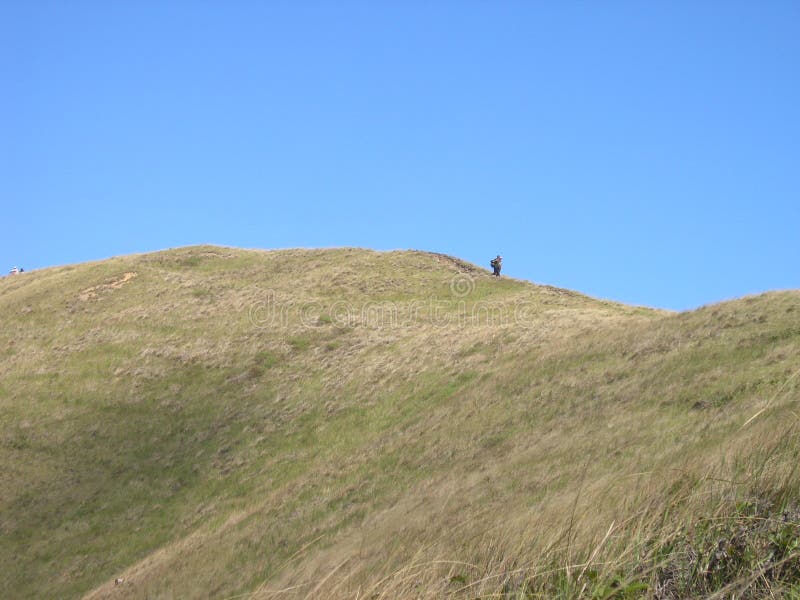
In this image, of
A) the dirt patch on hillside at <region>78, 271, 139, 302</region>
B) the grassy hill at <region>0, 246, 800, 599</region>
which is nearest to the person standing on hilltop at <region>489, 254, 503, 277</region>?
the grassy hill at <region>0, 246, 800, 599</region>

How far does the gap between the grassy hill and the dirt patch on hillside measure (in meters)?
0.38

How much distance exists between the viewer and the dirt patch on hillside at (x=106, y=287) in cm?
6155

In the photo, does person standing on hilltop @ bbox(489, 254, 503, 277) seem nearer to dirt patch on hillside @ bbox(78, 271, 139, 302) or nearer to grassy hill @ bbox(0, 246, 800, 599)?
grassy hill @ bbox(0, 246, 800, 599)

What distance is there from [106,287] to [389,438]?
38.2 meters

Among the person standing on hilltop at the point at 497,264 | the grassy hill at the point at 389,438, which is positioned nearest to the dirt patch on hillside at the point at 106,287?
the grassy hill at the point at 389,438

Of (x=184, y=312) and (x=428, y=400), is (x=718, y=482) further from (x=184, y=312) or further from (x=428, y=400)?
(x=184, y=312)

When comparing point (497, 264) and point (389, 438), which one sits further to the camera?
point (497, 264)

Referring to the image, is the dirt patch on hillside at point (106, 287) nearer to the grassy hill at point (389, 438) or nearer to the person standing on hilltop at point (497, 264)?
the grassy hill at point (389, 438)

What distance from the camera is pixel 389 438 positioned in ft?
107

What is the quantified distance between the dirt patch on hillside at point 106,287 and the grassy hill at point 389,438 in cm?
38

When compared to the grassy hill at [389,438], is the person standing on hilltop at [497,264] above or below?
above

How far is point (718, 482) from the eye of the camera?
17.2 feet

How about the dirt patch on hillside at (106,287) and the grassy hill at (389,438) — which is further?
the dirt patch on hillside at (106,287)

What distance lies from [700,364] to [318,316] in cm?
3024
